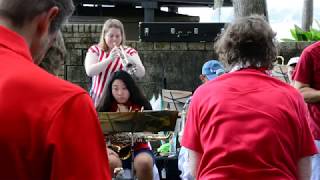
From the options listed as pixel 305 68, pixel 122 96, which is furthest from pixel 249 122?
pixel 122 96

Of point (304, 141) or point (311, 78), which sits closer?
point (304, 141)

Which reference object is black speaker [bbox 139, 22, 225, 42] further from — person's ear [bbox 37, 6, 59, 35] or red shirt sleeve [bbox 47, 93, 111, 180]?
red shirt sleeve [bbox 47, 93, 111, 180]

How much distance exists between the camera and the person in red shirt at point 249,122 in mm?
2627

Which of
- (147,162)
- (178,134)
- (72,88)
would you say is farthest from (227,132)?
(178,134)

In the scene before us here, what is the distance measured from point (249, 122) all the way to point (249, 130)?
0.04 m

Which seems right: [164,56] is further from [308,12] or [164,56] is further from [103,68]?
[308,12]

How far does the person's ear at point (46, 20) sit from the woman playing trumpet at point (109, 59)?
468 centimetres

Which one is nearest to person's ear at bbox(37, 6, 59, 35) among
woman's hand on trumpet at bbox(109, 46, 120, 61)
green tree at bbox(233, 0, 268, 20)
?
woman's hand on trumpet at bbox(109, 46, 120, 61)

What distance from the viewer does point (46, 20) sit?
1.58 metres

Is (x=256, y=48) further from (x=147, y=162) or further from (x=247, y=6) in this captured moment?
(x=247, y=6)

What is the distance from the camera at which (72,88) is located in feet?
4.87

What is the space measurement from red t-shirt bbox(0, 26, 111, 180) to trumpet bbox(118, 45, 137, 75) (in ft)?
16.0

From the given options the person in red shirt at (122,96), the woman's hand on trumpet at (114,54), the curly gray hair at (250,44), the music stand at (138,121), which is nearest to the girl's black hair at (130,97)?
the person in red shirt at (122,96)

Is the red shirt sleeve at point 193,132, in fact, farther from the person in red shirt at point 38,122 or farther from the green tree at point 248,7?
the green tree at point 248,7
